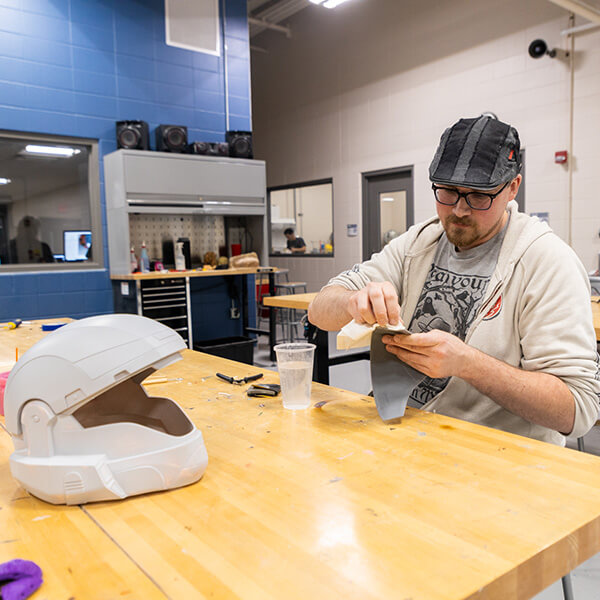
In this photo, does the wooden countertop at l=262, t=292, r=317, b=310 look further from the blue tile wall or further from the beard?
the blue tile wall

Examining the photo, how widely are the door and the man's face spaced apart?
5519 millimetres

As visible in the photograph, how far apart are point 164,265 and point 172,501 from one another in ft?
16.3

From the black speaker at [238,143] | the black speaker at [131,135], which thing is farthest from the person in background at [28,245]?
the black speaker at [238,143]

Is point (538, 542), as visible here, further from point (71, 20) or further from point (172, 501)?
point (71, 20)

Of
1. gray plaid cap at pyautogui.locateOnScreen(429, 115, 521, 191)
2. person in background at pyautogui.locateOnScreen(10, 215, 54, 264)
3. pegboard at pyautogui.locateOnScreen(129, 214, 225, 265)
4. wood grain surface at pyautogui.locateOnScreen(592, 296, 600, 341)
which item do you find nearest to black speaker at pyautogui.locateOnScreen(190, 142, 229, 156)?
pegboard at pyautogui.locateOnScreen(129, 214, 225, 265)

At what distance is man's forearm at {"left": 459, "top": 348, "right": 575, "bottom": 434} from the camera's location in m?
1.06

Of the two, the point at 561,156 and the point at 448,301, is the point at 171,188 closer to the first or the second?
the point at 561,156

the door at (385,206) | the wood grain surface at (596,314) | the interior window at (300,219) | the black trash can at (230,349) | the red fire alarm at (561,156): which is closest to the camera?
the wood grain surface at (596,314)

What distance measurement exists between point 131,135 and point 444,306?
435 cm

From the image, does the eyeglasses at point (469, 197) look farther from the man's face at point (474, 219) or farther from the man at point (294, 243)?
the man at point (294, 243)

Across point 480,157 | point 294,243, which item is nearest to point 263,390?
point 480,157

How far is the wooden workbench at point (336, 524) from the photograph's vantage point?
21.8 inches

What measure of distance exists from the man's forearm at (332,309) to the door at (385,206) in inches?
219

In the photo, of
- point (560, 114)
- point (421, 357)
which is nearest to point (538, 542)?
point (421, 357)
